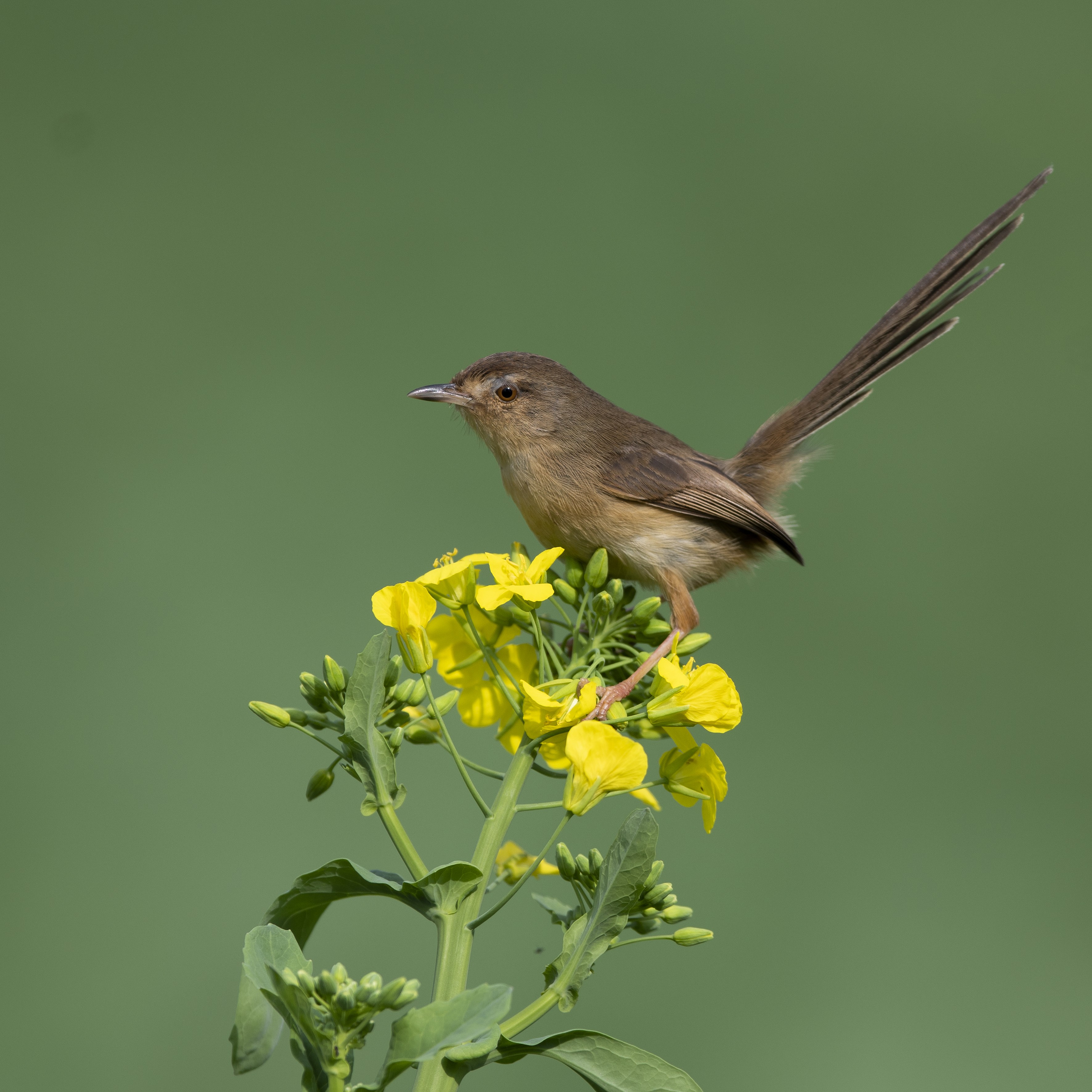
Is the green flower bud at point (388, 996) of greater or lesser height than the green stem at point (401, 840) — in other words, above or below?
below

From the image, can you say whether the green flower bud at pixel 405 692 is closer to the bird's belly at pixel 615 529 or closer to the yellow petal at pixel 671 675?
the yellow petal at pixel 671 675

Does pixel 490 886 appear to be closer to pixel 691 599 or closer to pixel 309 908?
pixel 309 908

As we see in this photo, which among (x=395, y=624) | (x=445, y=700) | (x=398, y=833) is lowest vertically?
(x=398, y=833)

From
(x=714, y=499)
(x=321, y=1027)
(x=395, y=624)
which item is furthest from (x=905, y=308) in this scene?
(x=321, y=1027)

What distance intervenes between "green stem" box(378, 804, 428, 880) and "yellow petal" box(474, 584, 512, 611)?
11.9 inches

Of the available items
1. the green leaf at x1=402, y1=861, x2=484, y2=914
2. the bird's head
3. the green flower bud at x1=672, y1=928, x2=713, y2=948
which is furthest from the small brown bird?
the green leaf at x1=402, y1=861, x2=484, y2=914

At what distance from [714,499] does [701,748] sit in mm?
1273

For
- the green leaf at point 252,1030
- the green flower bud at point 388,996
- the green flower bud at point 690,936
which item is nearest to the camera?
the green flower bud at point 388,996

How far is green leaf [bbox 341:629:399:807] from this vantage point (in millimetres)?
1144

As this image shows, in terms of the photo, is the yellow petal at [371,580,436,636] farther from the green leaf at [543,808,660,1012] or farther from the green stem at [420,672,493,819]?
the green leaf at [543,808,660,1012]

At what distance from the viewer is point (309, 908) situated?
1243 millimetres

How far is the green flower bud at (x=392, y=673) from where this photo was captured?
3.92ft

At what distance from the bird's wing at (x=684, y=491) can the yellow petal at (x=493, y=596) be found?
114 cm

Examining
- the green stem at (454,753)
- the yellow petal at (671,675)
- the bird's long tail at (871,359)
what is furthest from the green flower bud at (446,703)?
the bird's long tail at (871,359)
